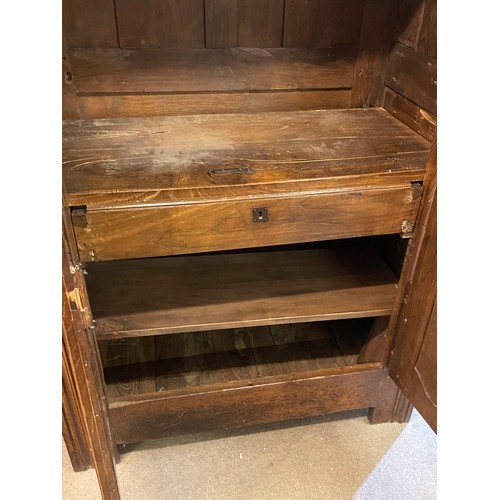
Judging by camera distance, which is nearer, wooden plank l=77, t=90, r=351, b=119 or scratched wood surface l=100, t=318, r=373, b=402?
wooden plank l=77, t=90, r=351, b=119

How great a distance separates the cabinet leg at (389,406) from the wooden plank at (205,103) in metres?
0.71

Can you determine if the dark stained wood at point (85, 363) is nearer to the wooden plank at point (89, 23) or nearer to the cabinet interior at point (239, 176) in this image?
the cabinet interior at point (239, 176)

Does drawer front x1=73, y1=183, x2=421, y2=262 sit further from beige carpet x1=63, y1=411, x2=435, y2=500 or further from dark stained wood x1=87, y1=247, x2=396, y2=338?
beige carpet x1=63, y1=411, x2=435, y2=500

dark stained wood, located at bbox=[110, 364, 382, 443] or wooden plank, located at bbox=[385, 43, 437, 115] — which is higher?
wooden plank, located at bbox=[385, 43, 437, 115]

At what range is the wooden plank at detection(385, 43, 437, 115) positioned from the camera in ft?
3.35

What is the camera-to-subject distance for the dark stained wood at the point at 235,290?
3.47 ft

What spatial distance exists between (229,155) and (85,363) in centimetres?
46

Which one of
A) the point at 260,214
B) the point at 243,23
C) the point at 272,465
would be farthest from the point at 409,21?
the point at 272,465

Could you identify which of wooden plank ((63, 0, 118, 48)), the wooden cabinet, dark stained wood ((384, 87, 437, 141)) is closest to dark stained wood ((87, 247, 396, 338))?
the wooden cabinet

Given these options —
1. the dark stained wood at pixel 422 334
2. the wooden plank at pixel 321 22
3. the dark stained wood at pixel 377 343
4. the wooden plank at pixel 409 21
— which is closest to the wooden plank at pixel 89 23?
the wooden plank at pixel 321 22

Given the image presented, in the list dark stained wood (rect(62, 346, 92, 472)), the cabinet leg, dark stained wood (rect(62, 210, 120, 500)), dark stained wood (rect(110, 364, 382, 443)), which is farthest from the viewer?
the cabinet leg

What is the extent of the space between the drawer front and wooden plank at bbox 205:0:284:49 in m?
0.47

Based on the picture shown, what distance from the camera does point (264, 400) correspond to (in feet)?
3.83

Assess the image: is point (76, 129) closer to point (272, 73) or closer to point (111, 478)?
point (272, 73)
